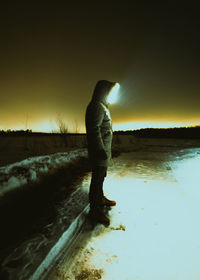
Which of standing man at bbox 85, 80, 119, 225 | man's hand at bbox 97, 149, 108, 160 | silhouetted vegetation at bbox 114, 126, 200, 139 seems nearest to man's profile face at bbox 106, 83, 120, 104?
standing man at bbox 85, 80, 119, 225

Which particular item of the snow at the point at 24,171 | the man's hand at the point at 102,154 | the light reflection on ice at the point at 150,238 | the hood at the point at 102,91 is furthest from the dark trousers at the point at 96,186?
the snow at the point at 24,171

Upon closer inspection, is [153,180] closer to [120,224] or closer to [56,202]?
[120,224]

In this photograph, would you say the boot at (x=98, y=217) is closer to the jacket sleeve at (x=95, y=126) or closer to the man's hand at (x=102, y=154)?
the man's hand at (x=102, y=154)

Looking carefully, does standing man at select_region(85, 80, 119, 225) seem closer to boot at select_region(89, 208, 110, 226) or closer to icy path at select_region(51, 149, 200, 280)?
boot at select_region(89, 208, 110, 226)

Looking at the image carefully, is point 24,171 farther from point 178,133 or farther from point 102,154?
point 178,133

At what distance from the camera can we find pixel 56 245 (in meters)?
1.60

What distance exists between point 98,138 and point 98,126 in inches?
6.5

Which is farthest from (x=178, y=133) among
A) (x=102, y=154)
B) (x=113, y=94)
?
(x=102, y=154)

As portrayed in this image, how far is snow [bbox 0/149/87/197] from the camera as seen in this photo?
314cm

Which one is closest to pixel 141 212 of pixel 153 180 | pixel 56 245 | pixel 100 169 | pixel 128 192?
pixel 128 192

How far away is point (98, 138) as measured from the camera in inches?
80.6

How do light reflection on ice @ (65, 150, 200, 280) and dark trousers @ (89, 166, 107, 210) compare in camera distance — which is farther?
dark trousers @ (89, 166, 107, 210)

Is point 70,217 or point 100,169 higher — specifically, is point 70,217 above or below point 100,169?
below

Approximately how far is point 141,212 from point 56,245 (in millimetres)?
1373
